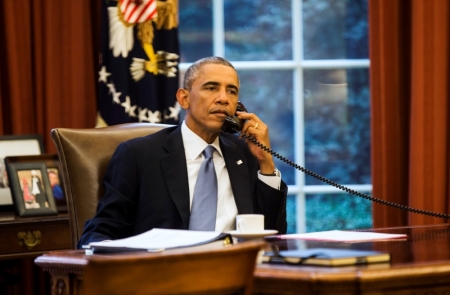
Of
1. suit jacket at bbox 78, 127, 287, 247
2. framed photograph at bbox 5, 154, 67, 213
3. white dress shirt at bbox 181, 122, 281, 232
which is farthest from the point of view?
framed photograph at bbox 5, 154, 67, 213

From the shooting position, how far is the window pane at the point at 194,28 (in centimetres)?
464

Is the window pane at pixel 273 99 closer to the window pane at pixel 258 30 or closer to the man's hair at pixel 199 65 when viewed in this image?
the window pane at pixel 258 30

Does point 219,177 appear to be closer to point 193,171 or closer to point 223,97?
point 193,171

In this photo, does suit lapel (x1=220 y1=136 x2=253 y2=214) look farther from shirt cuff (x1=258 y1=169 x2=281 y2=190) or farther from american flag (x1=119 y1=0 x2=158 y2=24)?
american flag (x1=119 y1=0 x2=158 y2=24)

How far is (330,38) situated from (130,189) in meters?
2.22

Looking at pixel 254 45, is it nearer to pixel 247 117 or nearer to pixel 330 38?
pixel 330 38

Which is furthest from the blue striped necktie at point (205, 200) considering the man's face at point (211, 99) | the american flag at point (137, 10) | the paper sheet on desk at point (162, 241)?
the american flag at point (137, 10)

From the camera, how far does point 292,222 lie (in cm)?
472

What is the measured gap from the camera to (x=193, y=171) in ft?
10.2

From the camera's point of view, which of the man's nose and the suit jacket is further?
the man's nose

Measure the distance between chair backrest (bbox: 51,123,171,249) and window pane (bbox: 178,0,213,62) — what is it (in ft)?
5.68

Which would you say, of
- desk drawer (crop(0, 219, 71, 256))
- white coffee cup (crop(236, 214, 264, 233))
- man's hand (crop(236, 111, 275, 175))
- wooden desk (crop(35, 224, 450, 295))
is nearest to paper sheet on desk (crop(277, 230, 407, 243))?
white coffee cup (crop(236, 214, 264, 233))

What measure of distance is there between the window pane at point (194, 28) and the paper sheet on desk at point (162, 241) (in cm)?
257

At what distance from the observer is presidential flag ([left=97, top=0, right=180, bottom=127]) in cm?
412
